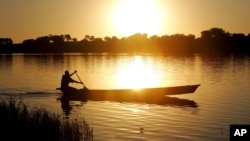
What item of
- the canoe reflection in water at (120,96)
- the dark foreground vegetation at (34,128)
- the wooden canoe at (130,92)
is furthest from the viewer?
the wooden canoe at (130,92)

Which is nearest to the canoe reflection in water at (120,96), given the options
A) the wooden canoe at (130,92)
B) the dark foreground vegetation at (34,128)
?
the wooden canoe at (130,92)

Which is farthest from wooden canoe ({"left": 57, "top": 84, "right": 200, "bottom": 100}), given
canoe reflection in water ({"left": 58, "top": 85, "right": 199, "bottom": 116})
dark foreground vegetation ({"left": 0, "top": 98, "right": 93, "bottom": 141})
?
dark foreground vegetation ({"left": 0, "top": 98, "right": 93, "bottom": 141})

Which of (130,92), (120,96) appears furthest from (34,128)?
(130,92)

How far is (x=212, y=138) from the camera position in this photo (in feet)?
58.9

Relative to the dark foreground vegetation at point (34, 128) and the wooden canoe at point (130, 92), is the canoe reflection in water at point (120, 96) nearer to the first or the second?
the wooden canoe at point (130, 92)

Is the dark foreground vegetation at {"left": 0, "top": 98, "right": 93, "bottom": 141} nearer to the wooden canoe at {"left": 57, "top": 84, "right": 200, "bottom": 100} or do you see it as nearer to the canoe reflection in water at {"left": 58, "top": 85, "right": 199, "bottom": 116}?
the canoe reflection in water at {"left": 58, "top": 85, "right": 199, "bottom": 116}

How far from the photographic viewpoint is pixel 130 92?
108ft

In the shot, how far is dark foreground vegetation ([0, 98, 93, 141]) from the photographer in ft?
45.9

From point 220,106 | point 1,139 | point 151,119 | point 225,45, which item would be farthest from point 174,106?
point 225,45

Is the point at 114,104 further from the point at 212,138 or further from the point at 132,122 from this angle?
the point at 212,138

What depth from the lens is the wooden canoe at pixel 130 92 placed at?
107 ft

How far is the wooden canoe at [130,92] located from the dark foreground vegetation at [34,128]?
55.1 feet

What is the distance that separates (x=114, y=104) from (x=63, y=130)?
14.9 metres

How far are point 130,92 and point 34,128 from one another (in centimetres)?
1906
